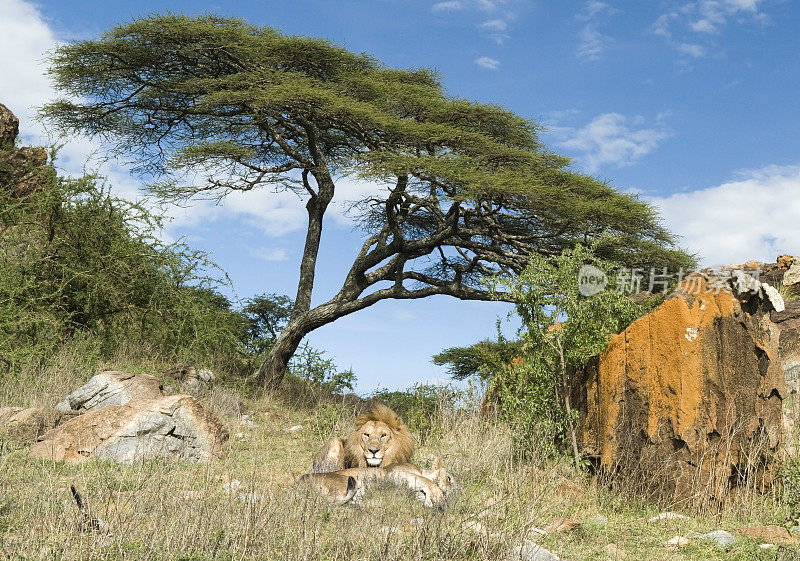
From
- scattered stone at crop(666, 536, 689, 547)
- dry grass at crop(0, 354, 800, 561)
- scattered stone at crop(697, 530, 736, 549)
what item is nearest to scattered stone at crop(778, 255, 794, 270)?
dry grass at crop(0, 354, 800, 561)

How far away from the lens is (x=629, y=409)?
7457 mm

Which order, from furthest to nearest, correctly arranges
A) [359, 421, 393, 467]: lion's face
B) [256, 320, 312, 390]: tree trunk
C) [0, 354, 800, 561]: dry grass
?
[256, 320, 312, 390]: tree trunk → [359, 421, 393, 467]: lion's face → [0, 354, 800, 561]: dry grass

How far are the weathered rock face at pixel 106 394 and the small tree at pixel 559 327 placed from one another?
4.47 meters

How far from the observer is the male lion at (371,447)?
6672mm

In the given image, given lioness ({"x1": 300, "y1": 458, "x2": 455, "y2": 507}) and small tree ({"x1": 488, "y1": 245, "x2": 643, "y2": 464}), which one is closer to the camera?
lioness ({"x1": 300, "y1": 458, "x2": 455, "y2": 507})

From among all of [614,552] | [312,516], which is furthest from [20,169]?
[614,552]

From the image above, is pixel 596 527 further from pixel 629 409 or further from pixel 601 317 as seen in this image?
pixel 601 317

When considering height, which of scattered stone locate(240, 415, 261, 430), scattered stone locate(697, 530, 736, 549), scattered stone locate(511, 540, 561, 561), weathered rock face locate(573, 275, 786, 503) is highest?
weathered rock face locate(573, 275, 786, 503)

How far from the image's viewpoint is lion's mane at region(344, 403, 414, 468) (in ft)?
22.2

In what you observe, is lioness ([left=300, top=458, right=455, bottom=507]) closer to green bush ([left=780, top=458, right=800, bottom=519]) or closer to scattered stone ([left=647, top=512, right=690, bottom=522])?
scattered stone ([left=647, top=512, right=690, bottom=522])

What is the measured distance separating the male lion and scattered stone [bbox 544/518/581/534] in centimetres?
139

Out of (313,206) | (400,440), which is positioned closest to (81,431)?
(400,440)

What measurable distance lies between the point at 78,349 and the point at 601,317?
28.6ft

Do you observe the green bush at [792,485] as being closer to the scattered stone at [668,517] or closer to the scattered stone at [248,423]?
the scattered stone at [668,517]
